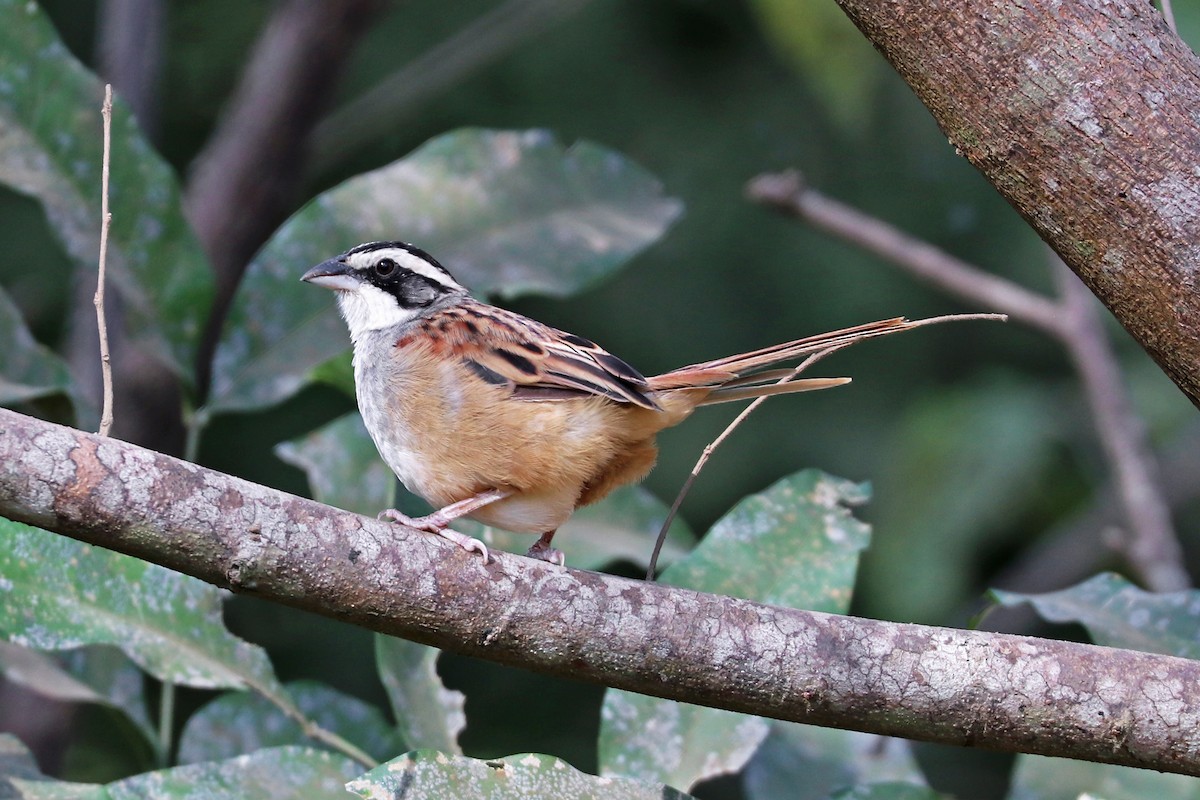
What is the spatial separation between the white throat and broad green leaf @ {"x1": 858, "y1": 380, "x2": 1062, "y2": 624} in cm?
263

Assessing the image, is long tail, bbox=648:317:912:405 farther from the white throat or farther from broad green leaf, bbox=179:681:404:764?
broad green leaf, bbox=179:681:404:764

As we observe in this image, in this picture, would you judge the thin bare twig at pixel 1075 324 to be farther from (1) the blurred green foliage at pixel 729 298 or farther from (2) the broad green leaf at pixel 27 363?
(2) the broad green leaf at pixel 27 363

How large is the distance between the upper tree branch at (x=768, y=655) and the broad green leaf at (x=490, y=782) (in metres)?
0.25

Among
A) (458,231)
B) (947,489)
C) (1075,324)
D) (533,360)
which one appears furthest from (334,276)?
(947,489)

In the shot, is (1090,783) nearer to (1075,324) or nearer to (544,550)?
(544,550)

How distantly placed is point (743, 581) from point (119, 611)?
4.50 ft

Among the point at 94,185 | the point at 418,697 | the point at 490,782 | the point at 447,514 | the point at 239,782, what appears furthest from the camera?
the point at 94,185

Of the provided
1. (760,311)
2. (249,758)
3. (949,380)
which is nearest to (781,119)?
(760,311)

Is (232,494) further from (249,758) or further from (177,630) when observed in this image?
(177,630)

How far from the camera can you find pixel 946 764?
236 inches

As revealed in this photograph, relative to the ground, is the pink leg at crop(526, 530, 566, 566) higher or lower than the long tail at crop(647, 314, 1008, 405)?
lower

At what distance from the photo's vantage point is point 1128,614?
2873mm

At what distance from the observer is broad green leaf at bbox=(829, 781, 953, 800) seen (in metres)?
2.69

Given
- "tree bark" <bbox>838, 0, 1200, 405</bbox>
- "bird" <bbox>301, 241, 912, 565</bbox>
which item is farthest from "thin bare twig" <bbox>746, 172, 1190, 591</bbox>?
"tree bark" <bbox>838, 0, 1200, 405</bbox>
